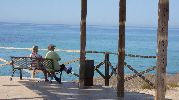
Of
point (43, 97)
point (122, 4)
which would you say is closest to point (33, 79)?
point (43, 97)

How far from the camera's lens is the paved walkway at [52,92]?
9.50 meters

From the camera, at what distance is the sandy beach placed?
952cm

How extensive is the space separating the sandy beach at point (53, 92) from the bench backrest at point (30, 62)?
0.39m

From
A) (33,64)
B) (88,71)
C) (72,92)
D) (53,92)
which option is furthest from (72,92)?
(33,64)

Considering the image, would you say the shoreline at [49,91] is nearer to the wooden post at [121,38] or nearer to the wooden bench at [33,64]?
the wooden bench at [33,64]

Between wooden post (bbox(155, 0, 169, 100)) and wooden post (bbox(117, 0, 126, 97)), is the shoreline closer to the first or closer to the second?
wooden post (bbox(117, 0, 126, 97))

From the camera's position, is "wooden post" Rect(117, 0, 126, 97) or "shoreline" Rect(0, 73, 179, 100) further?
"shoreline" Rect(0, 73, 179, 100)

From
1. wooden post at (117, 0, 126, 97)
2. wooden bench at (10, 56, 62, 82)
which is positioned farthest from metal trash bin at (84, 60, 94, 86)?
wooden post at (117, 0, 126, 97)

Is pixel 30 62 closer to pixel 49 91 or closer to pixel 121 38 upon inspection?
pixel 49 91

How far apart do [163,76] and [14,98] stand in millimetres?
3744

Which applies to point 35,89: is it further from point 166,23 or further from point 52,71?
point 166,23

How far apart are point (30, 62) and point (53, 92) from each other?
164cm

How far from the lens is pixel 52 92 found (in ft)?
33.2

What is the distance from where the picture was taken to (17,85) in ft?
35.9
